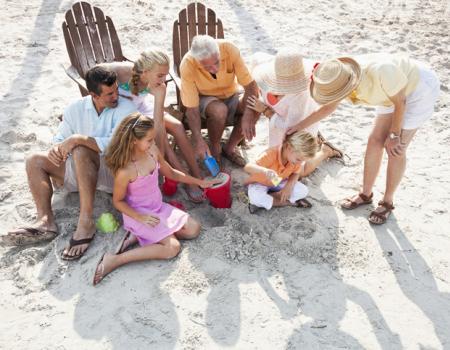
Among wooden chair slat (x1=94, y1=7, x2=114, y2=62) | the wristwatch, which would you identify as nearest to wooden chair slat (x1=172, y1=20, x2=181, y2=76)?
wooden chair slat (x1=94, y1=7, x2=114, y2=62)

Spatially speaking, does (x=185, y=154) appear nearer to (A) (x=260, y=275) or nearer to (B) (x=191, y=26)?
(A) (x=260, y=275)

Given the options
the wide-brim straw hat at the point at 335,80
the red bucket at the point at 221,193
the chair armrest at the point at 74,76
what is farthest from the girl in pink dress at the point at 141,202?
the chair armrest at the point at 74,76

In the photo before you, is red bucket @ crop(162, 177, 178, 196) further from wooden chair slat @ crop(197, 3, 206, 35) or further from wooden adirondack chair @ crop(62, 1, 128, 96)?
wooden chair slat @ crop(197, 3, 206, 35)

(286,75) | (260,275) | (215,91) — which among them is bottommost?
(260,275)

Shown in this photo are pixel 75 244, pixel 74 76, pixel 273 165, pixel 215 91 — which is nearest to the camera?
pixel 75 244

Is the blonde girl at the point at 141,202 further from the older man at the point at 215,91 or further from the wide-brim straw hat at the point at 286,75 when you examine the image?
the wide-brim straw hat at the point at 286,75

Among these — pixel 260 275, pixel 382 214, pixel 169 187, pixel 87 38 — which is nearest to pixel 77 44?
pixel 87 38

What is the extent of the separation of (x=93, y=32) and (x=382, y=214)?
9.97 ft

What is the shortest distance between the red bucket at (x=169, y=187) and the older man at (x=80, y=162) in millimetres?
412

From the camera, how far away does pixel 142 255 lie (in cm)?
291

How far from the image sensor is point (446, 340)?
252 cm

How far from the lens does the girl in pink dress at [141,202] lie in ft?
8.96

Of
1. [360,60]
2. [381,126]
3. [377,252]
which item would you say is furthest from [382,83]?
[377,252]

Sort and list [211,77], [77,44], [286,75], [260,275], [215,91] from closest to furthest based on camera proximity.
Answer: [260,275], [286,75], [211,77], [215,91], [77,44]
